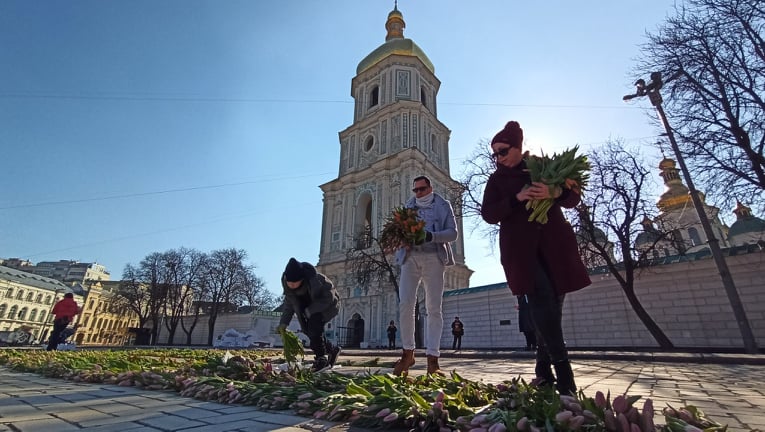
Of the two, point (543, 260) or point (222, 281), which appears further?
point (222, 281)

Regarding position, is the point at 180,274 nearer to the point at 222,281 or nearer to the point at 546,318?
the point at 222,281

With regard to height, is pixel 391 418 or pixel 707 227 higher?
pixel 707 227

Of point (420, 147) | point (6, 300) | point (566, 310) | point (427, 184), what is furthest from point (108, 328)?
point (427, 184)

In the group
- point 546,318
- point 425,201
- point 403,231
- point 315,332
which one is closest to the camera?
point 546,318

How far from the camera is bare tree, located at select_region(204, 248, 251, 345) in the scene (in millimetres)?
37688

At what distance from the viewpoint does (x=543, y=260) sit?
2.49m

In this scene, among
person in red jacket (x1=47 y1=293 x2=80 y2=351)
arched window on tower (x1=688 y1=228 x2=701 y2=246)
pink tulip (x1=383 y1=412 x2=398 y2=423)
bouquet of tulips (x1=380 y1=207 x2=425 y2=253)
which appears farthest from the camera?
arched window on tower (x1=688 y1=228 x2=701 y2=246)

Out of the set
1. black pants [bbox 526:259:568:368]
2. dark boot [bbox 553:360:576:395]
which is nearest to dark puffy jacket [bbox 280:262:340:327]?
black pants [bbox 526:259:568:368]

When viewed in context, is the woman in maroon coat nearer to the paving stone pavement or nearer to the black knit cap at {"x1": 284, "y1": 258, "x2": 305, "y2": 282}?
the paving stone pavement

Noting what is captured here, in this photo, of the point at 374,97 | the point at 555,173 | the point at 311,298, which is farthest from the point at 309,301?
the point at 374,97

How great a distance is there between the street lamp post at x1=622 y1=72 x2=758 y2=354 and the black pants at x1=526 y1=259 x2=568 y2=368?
11089 millimetres

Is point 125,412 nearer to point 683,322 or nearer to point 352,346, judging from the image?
point 683,322

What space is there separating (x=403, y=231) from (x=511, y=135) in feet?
4.86

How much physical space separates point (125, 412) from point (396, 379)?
1.73m
